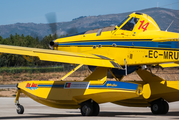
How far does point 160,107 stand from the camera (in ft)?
53.5

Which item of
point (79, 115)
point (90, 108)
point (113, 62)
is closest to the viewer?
point (90, 108)

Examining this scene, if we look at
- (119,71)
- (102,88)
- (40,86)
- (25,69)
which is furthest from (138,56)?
(25,69)

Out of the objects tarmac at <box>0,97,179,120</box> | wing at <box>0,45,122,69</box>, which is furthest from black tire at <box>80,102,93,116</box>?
wing at <box>0,45,122,69</box>

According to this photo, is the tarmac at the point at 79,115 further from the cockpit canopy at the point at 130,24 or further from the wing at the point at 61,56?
the cockpit canopy at the point at 130,24

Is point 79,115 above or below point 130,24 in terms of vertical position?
below

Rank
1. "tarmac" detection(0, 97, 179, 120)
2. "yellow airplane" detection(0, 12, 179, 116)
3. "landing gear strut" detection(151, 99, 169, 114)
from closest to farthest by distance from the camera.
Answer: "tarmac" detection(0, 97, 179, 120) → "yellow airplane" detection(0, 12, 179, 116) → "landing gear strut" detection(151, 99, 169, 114)

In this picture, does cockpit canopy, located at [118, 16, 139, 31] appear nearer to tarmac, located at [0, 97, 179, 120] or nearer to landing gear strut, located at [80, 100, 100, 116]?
landing gear strut, located at [80, 100, 100, 116]

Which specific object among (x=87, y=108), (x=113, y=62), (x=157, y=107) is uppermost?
(x=113, y=62)

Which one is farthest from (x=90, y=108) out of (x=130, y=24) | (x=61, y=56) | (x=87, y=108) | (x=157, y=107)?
(x=130, y=24)

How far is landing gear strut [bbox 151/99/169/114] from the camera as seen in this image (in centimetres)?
1628

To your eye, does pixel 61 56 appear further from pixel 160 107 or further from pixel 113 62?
pixel 160 107

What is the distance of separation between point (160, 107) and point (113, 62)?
3.79 metres

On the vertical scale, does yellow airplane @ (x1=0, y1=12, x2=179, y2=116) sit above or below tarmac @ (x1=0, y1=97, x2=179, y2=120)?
above

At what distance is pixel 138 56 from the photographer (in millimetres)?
15094
